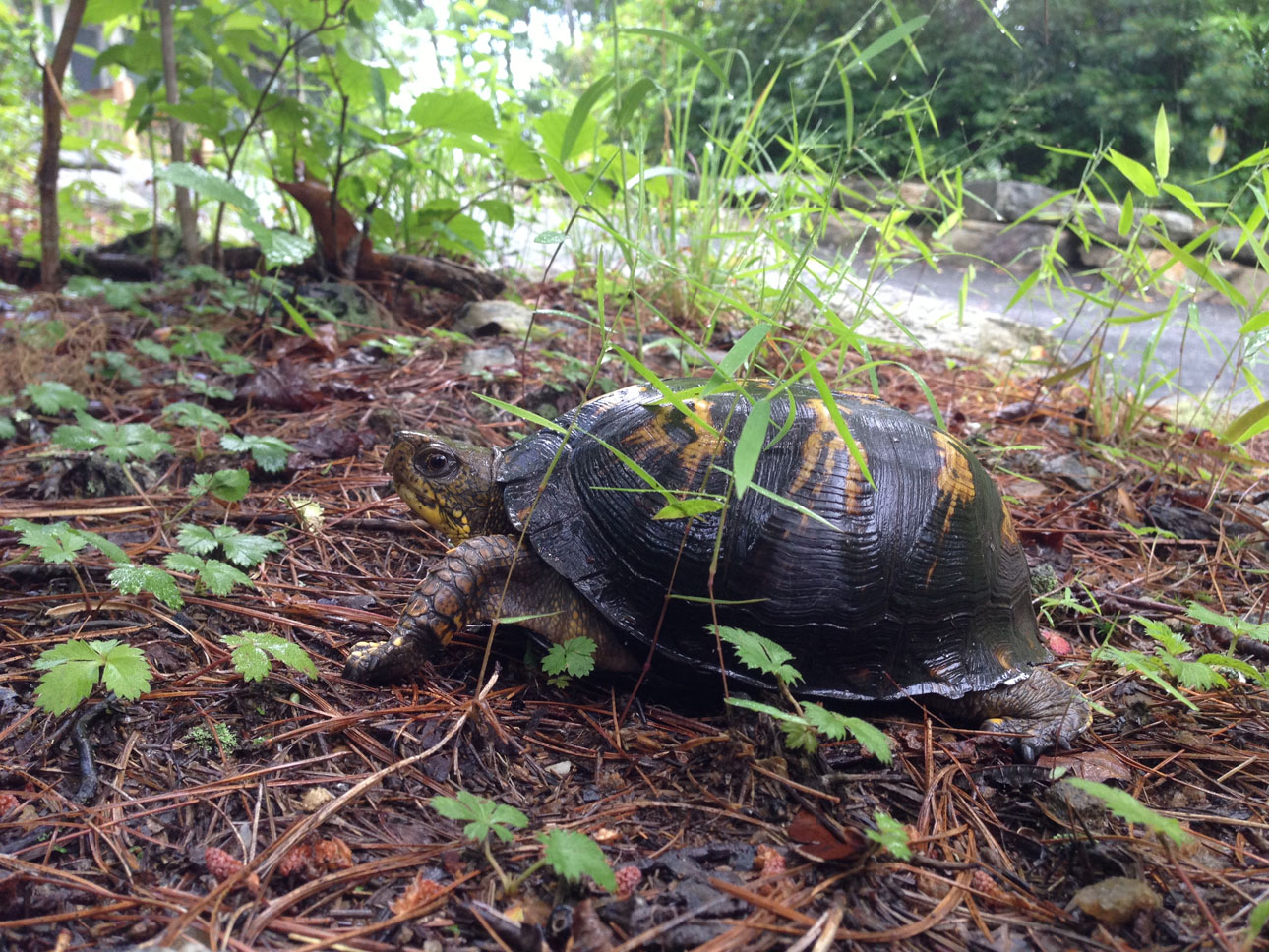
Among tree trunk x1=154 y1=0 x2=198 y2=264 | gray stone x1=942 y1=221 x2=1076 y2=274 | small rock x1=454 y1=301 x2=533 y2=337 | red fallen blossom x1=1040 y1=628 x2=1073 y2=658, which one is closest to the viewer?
red fallen blossom x1=1040 y1=628 x2=1073 y2=658

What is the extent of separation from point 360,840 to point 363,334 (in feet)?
9.82

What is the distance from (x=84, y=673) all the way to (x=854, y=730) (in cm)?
135

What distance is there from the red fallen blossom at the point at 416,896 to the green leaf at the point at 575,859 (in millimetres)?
179

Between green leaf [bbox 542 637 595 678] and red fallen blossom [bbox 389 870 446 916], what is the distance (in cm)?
54

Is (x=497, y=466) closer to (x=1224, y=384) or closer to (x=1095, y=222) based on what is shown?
(x=1224, y=384)

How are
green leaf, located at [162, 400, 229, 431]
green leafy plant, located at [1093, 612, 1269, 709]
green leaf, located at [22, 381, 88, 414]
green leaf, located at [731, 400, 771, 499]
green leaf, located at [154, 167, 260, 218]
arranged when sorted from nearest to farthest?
green leaf, located at [731, 400, 771, 499] < green leafy plant, located at [1093, 612, 1269, 709] < green leaf, located at [162, 400, 229, 431] < green leaf, located at [22, 381, 88, 414] < green leaf, located at [154, 167, 260, 218]

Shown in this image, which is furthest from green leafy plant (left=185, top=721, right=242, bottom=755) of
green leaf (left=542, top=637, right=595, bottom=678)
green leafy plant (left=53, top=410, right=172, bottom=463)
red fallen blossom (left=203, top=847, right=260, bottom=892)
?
green leafy plant (left=53, top=410, right=172, bottom=463)

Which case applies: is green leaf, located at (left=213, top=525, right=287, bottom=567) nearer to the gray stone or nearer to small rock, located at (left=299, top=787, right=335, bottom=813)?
small rock, located at (left=299, top=787, right=335, bottom=813)

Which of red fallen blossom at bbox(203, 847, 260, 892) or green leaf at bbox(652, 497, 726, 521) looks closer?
red fallen blossom at bbox(203, 847, 260, 892)

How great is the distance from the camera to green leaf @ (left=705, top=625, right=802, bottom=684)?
1420mm

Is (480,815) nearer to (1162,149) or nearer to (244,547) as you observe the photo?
(244,547)

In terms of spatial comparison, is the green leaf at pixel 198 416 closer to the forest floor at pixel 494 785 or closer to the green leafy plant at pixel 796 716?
the forest floor at pixel 494 785

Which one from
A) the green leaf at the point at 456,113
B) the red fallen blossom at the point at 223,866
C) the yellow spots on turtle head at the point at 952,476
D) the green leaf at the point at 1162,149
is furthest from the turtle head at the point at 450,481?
the green leaf at the point at 1162,149

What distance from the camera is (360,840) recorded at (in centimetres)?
125
